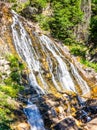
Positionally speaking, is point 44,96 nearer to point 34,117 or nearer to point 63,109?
point 63,109

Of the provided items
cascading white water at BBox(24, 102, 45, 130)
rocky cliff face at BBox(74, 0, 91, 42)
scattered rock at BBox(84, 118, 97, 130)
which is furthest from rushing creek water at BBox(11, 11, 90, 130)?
rocky cliff face at BBox(74, 0, 91, 42)

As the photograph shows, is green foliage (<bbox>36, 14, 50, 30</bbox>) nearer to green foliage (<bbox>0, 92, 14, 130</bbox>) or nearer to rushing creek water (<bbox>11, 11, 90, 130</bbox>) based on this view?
rushing creek water (<bbox>11, 11, 90, 130</bbox>)

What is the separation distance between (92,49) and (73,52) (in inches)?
244

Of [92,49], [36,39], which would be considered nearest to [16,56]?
[36,39]

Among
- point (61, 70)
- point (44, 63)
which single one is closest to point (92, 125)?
point (44, 63)

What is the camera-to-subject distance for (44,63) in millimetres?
37156

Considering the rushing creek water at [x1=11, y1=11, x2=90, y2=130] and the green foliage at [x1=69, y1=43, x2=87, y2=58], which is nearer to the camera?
the rushing creek water at [x1=11, y1=11, x2=90, y2=130]

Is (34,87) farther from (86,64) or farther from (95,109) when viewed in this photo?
(86,64)

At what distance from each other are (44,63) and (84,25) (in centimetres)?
2239

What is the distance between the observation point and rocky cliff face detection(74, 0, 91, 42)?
54787 millimetres

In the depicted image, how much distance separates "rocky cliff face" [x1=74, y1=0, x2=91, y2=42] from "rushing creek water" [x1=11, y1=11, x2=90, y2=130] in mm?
13696

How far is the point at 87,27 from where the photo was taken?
57.4 metres

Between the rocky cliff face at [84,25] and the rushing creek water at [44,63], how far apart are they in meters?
13.7

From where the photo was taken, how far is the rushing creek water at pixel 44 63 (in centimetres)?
3453
